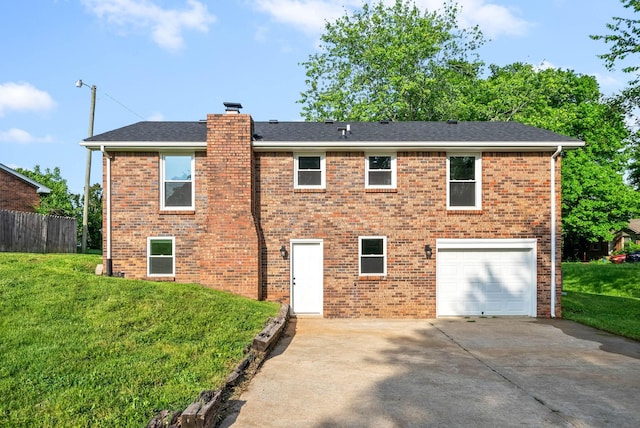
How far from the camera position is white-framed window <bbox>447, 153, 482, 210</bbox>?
44.2 ft

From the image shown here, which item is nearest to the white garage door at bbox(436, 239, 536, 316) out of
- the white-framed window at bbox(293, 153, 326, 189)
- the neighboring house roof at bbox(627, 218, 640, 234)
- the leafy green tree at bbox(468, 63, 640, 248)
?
the white-framed window at bbox(293, 153, 326, 189)

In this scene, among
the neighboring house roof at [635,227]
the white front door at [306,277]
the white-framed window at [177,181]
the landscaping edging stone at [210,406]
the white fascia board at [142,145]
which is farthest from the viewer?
the neighboring house roof at [635,227]

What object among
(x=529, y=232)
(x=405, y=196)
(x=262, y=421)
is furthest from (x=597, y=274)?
(x=262, y=421)

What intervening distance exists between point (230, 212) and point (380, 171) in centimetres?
453

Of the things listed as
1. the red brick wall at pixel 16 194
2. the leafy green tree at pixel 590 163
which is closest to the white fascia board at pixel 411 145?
the leafy green tree at pixel 590 163

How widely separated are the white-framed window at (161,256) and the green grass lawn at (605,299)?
11.5 metres

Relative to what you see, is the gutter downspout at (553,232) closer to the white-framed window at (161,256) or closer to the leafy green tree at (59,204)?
the white-framed window at (161,256)

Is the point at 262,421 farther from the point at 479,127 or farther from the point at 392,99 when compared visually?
the point at 392,99

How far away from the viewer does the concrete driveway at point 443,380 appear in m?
5.39

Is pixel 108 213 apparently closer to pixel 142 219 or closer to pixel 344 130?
pixel 142 219

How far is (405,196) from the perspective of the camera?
44.0ft

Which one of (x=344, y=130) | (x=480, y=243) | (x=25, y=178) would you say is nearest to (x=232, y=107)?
(x=344, y=130)

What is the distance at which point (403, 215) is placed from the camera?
527 inches

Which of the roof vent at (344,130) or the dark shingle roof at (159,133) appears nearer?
the dark shingle roof at (159,133)
